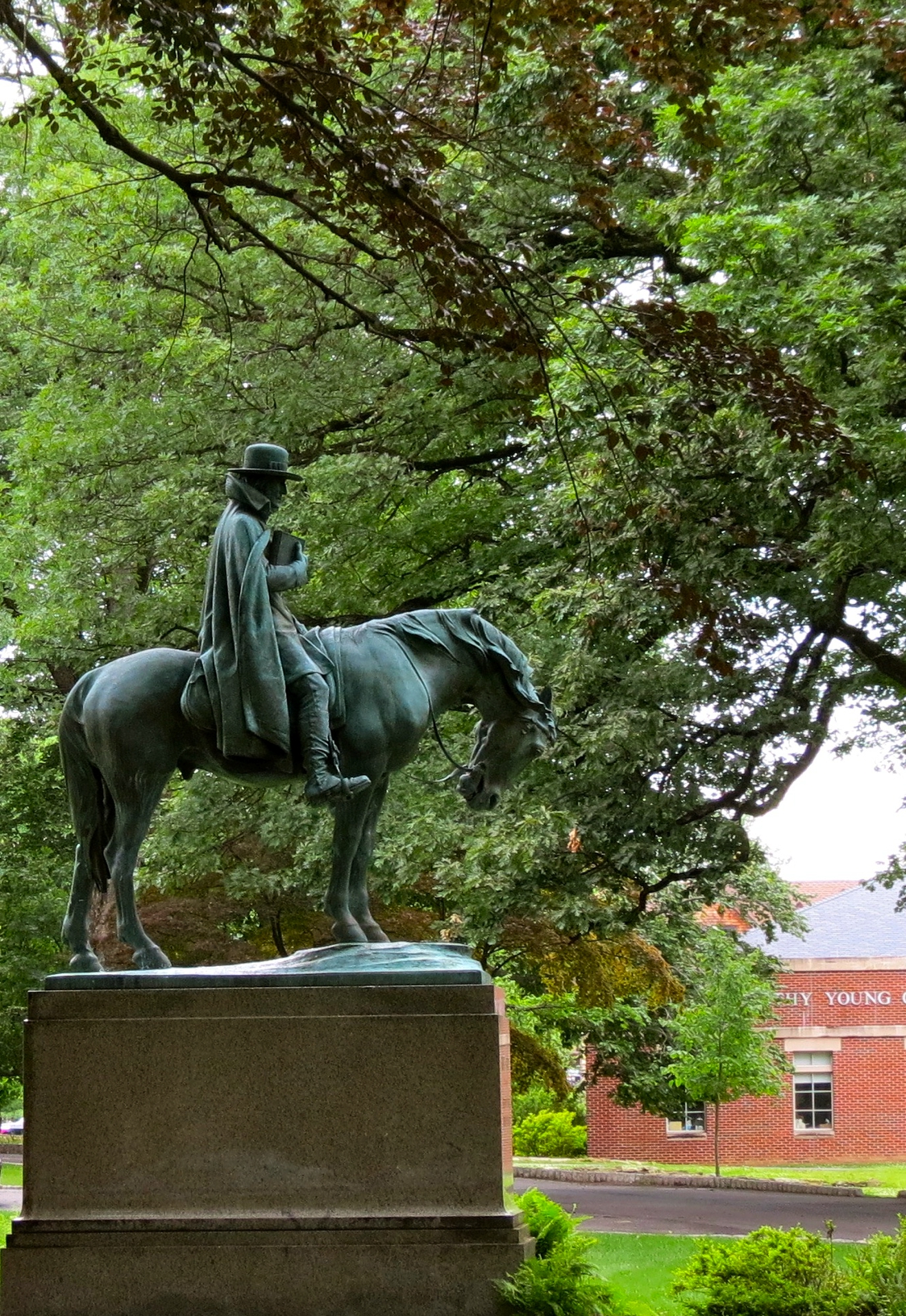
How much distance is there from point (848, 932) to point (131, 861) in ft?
115

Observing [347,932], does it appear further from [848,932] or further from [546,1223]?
[848,932]

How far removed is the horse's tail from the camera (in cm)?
788

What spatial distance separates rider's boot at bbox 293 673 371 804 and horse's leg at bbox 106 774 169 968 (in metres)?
0.73

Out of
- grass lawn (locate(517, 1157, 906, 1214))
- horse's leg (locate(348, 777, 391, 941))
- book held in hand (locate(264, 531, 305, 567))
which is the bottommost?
grass lawn (locate(517, 1157, 906, 1214))

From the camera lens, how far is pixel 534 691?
8273 mm

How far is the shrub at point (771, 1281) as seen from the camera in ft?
24.1

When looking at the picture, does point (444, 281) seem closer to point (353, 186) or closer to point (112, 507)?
point (353, 186)

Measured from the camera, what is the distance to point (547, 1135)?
35.4 m

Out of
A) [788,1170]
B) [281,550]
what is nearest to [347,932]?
[281,550]

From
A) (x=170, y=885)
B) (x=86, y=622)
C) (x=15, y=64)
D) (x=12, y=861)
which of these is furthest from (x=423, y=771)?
(x=15, y=64)

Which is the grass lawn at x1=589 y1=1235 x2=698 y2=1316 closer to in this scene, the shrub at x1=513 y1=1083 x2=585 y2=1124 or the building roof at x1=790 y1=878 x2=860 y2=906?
the shrub at x1=513 y1=1083 x2=585 y2=1124

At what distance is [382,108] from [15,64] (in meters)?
1.84

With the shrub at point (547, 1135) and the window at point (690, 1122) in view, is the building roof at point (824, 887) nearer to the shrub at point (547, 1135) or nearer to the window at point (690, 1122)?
the window at point (690, 1122)

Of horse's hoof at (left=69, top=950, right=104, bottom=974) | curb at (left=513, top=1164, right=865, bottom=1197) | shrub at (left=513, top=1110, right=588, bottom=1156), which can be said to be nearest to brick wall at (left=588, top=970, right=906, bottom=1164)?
shrub at (left=513, top=1110, right=588, bottom=1156)
